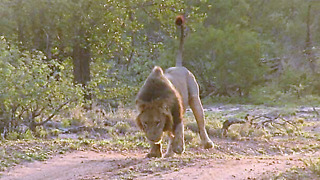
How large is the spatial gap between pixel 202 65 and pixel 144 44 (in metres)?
4.83

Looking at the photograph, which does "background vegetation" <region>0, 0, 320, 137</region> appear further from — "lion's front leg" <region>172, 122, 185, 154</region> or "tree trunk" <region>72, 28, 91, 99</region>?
"lion's front leg" <region>172, 122, 185, 154</region>

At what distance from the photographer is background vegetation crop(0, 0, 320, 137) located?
1395 cm

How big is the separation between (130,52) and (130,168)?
1304 cm

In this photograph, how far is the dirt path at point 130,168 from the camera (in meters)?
7.73

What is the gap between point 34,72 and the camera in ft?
44.7

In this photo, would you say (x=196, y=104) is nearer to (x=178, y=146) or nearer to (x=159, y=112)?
(x=178, y=146)

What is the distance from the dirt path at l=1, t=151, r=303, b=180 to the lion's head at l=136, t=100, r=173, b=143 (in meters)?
0.38

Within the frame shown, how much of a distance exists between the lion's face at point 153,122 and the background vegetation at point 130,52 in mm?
4478

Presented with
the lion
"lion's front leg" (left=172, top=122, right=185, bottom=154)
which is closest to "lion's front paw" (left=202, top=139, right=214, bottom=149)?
the lion

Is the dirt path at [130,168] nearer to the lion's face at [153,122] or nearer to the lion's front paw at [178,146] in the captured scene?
the lion's face at [153,122]

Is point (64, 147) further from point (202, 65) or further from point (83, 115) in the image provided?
point (202, 65)

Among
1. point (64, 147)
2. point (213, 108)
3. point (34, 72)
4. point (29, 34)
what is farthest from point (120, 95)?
point (64, 147)

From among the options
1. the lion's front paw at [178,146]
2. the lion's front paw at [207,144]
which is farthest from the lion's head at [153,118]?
the lion's front paw at [207,144]

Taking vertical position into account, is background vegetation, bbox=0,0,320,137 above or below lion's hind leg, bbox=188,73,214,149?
above
